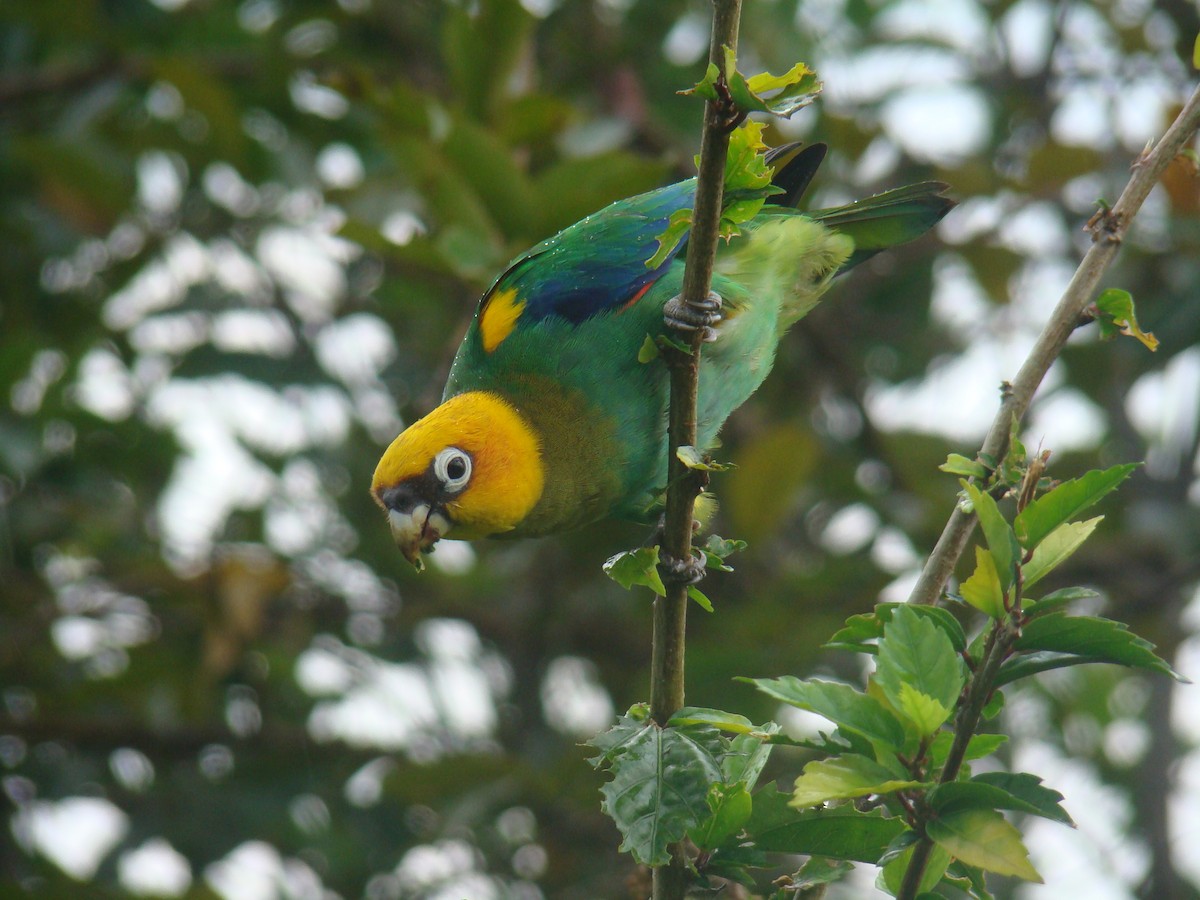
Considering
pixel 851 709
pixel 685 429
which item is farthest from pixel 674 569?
pixel 851 709

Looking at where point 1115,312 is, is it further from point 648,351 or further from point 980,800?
point 980,800

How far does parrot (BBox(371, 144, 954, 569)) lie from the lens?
278cm

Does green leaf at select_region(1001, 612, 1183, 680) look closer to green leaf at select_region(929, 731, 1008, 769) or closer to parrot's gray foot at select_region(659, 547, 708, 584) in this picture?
green leaf at select_region(929, 731, 1008, 769)

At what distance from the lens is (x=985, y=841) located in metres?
1.43

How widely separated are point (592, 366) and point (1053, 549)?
5.25ft

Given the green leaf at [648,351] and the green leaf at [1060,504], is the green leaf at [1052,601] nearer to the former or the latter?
the green leaf at [1060,504]

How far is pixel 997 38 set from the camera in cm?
565

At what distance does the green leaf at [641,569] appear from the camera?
1.90 metres

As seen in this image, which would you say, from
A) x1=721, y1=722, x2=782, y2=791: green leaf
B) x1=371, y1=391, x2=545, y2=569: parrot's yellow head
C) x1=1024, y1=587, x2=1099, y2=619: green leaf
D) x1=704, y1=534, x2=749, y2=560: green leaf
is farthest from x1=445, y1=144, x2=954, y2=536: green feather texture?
x1=1024, y1=587, x2=1099, y2=619: green leaf

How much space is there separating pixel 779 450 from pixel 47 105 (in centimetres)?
311

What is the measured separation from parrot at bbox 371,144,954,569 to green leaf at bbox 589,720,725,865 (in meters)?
1.10

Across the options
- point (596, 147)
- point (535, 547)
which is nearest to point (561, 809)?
point (535, 547)

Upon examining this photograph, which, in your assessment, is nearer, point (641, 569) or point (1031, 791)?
point (1031, 791)

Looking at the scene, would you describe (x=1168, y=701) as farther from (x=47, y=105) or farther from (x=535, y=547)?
(x=47, y=105)
